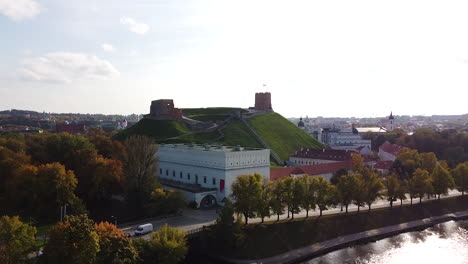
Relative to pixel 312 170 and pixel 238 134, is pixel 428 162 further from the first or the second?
pixel 238 134

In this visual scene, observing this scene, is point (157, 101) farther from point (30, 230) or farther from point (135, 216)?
point (30, 230)

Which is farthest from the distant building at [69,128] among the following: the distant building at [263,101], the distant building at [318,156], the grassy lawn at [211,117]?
the distant building at [318,156]

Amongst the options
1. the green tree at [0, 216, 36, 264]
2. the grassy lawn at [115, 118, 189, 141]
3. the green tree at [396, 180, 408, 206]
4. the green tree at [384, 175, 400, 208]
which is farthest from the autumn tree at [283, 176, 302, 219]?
the grassy lawn at [115, 118, 189, 141]

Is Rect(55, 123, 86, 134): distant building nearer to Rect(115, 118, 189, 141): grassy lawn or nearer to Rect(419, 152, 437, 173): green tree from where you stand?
Rect(115, 118, 189, 141): grassy lawn

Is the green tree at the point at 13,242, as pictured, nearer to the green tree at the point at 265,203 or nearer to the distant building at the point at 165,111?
the green tree at the point at 265,203

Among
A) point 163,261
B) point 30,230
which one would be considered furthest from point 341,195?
point 30,230

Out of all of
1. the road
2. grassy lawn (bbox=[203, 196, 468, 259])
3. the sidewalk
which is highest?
the road
